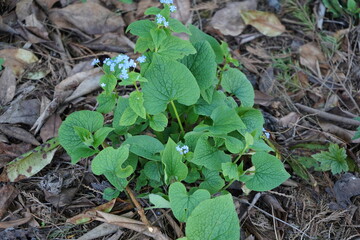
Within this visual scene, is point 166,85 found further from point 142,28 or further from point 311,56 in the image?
point 311,56

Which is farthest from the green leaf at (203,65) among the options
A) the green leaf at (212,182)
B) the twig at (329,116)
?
the twig at (329,116)

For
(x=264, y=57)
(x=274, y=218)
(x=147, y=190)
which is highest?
(x=264, y=57)

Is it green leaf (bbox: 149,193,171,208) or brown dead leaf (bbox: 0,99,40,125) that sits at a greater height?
brown dead leaf (bbox: 0,99,40,125)

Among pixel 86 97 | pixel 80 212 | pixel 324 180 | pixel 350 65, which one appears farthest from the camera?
pixel 350 65

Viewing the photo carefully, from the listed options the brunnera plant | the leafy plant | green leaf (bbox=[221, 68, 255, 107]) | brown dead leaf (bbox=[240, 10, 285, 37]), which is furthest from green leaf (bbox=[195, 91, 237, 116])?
the leafy plant

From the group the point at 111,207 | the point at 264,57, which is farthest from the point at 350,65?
the point at 111,207

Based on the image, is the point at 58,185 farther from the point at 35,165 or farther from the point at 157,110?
the point at 157,110

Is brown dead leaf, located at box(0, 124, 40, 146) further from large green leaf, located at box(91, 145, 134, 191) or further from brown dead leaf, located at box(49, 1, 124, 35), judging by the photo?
brown dead leaf, located at box(49, 1, 124, 35)

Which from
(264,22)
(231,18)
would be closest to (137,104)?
(231,18)
